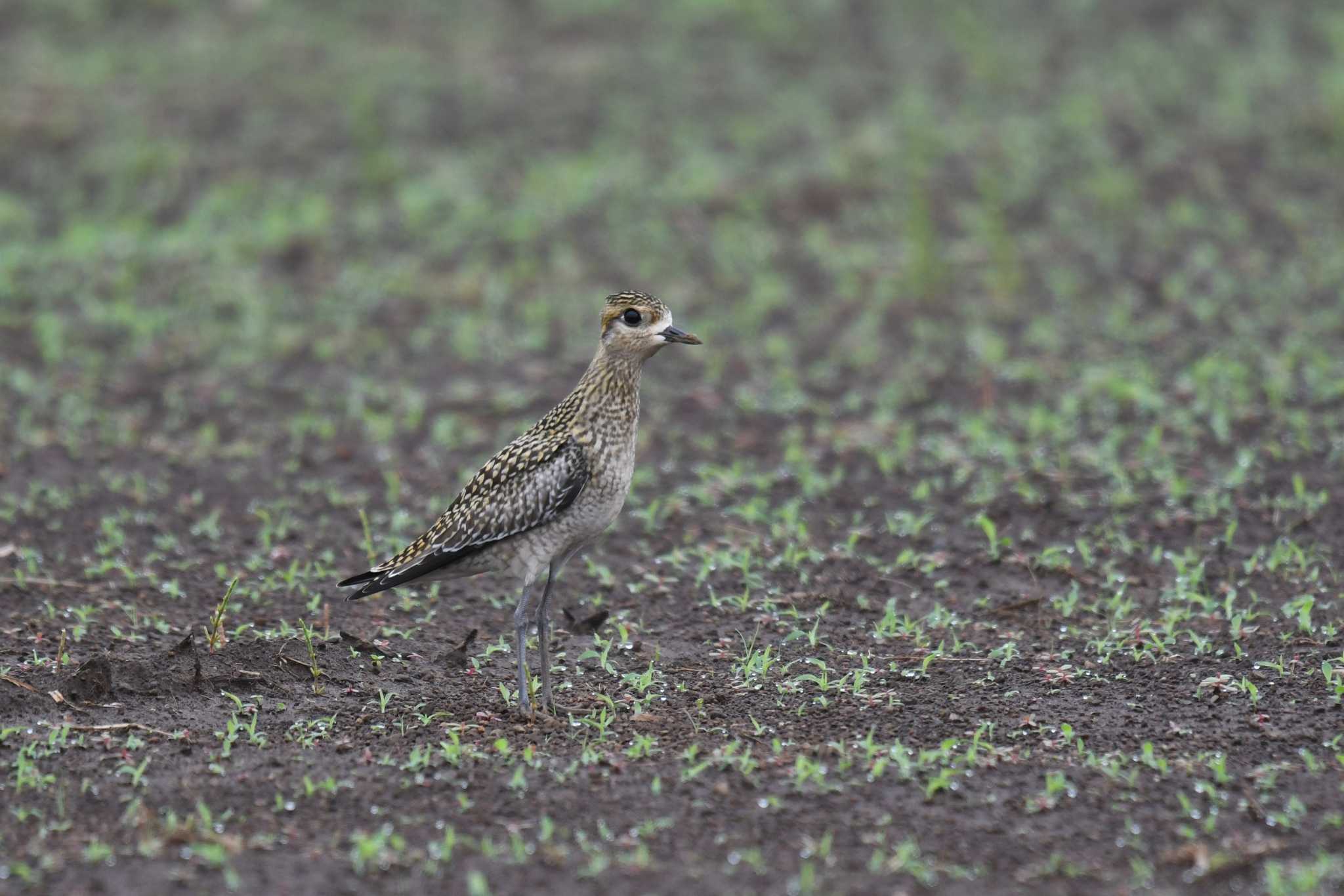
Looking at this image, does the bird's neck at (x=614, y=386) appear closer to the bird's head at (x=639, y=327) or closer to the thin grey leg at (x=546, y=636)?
the bird's head at (x=639, y=327)

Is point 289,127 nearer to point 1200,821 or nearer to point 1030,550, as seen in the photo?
point 1030,550

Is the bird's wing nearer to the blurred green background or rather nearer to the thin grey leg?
the thin grey leg

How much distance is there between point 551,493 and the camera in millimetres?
6297

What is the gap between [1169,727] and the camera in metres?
6.09

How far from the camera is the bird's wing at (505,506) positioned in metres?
6.30

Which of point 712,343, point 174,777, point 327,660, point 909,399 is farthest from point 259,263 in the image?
point 174,777

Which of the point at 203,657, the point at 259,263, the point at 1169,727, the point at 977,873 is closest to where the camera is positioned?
the point at 977,873

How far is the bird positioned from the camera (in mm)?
6320

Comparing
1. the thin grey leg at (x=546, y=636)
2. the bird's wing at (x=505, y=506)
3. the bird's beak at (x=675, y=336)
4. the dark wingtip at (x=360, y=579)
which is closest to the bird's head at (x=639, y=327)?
the bird's beak at (x=675, y=336)

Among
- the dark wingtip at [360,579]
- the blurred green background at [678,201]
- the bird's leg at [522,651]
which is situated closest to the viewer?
the bird's leg at [522,651]

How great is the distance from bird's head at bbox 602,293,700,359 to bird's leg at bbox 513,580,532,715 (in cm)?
104

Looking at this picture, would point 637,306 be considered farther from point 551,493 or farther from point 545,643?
point 545,643

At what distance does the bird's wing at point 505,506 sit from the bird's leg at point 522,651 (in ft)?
0.86

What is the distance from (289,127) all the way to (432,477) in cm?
667
